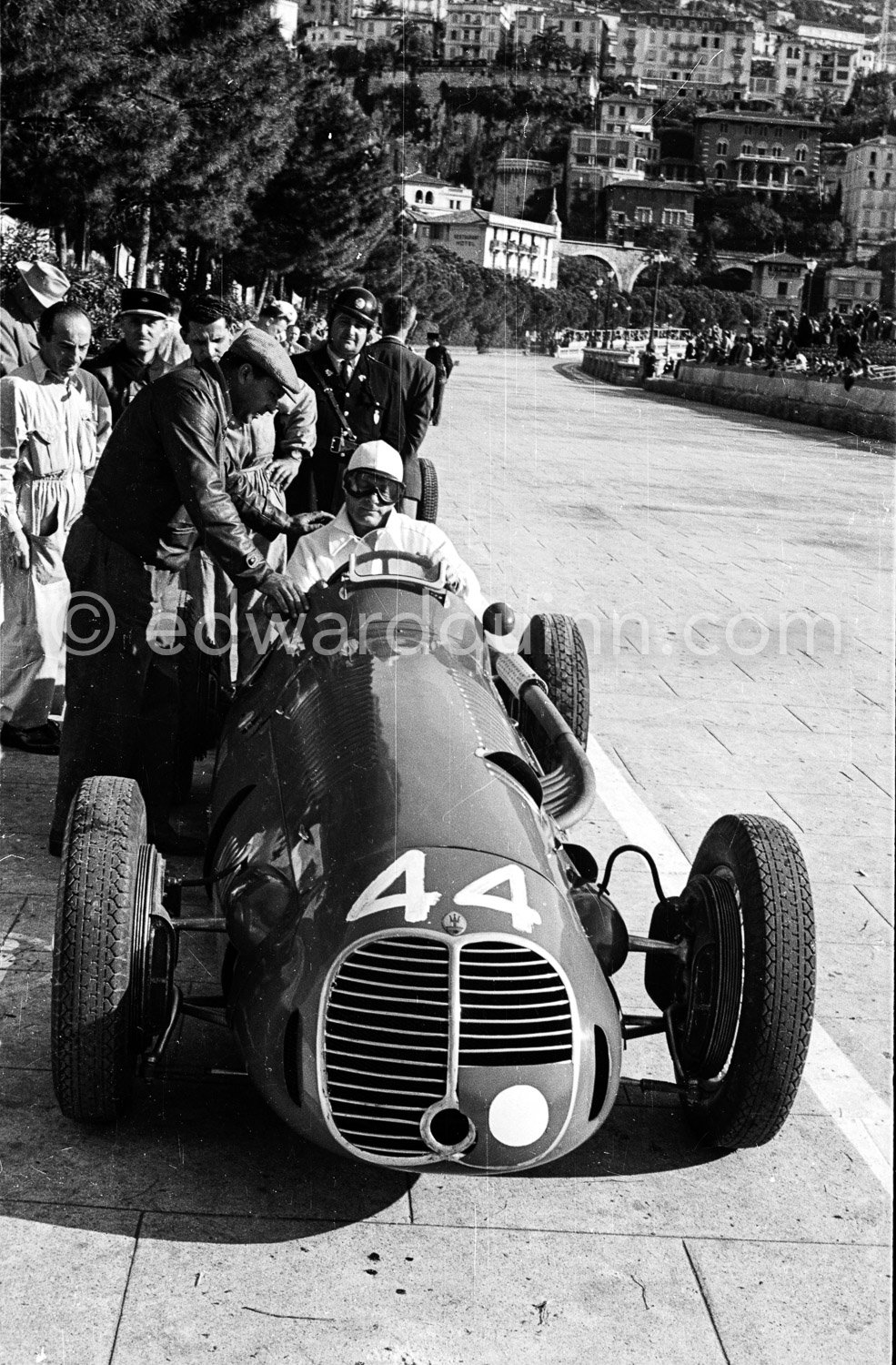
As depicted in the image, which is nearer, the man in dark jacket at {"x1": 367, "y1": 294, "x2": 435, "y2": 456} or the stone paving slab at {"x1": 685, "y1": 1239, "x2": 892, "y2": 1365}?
the stone paving slab at {"x1": 685, "y1": 1239, "x2": 892, "y2": 1365}

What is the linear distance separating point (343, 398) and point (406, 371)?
0.48 m

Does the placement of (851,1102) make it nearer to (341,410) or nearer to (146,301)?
(146,301)

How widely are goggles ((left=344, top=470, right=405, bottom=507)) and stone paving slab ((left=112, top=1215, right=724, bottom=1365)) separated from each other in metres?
2.80

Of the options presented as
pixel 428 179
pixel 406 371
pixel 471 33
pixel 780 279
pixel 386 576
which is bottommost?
pixel 386 576

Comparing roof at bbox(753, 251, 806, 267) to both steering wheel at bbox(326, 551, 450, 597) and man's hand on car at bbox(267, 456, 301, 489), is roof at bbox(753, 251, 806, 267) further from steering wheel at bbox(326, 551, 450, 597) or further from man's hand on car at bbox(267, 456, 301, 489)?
steering wheel at bbox(326, 551, 450, 597)

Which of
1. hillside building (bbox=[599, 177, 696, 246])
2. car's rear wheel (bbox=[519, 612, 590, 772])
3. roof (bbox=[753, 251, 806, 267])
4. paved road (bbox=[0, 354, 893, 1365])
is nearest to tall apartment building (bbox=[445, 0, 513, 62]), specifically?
hillside building (bbox=[599, 177, 696, 246])

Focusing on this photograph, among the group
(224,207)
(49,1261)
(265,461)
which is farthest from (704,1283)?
(224,207)

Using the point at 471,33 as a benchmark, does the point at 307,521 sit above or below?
below

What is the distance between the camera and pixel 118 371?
28.3 ft

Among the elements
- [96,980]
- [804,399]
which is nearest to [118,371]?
[96,980]

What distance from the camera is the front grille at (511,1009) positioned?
3436 mm

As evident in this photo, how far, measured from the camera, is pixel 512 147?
177 metres

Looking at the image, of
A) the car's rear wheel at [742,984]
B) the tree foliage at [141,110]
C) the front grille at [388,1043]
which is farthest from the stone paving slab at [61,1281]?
the tree foliage at [141,110]

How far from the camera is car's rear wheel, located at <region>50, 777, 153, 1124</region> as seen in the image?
12.5ft
